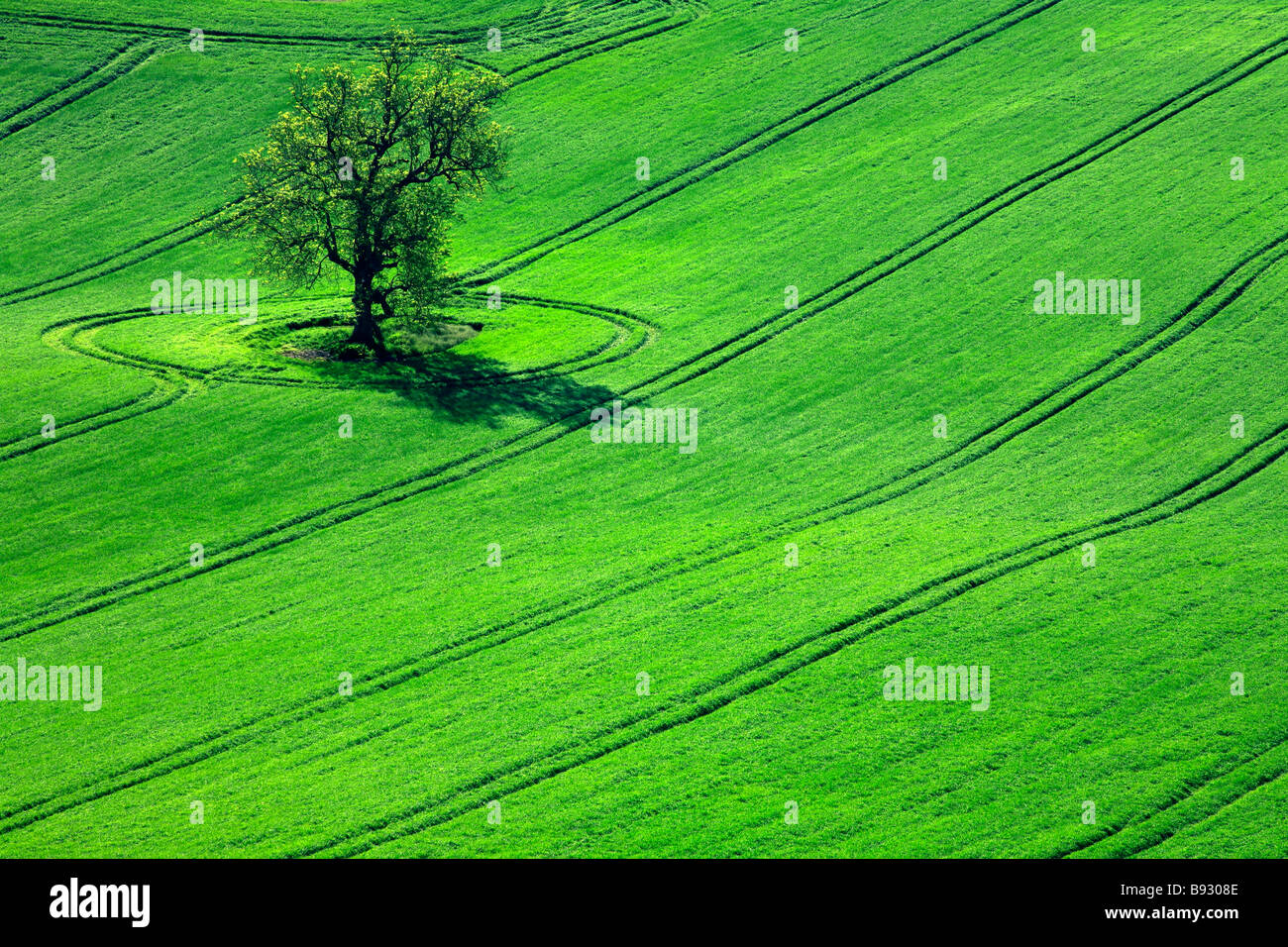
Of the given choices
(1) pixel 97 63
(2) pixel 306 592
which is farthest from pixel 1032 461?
(1) pixel 97 63

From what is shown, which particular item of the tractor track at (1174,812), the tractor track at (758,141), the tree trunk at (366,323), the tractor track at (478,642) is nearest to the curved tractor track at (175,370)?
the tree trunk at (366,323)

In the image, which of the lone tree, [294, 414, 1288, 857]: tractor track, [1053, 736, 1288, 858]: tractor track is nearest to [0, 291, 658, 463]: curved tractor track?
the lone tree

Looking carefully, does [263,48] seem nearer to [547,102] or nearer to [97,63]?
[97,63]

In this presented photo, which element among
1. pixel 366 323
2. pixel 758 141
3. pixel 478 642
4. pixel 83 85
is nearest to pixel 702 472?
pixel 478 642

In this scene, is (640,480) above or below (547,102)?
below

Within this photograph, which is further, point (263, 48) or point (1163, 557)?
point (263, 48)

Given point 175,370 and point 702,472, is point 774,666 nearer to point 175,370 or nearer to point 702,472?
point 702,472

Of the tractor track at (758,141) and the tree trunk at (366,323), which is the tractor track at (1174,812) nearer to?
the tree trunk at (366,323)
